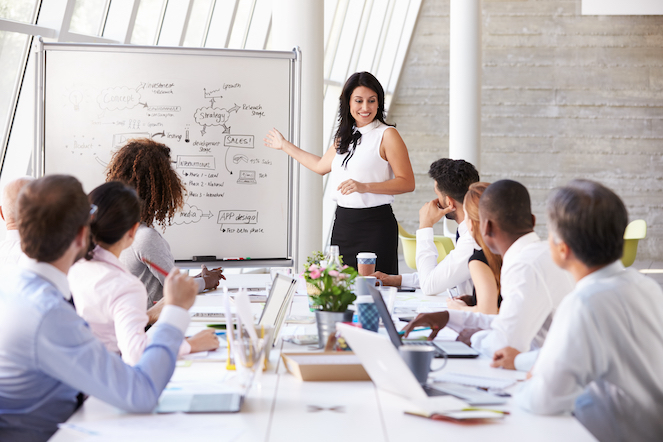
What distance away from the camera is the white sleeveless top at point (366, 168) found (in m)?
3.72

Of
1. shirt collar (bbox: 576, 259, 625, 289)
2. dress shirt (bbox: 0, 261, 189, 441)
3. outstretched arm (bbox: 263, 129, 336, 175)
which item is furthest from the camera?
outstretched arm (bbox: 263, 129, 336, 175)

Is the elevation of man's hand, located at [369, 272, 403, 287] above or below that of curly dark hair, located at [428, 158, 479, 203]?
below

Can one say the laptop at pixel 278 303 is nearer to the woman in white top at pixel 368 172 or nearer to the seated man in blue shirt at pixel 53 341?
the seated man in blue shirt at pixel 53 341

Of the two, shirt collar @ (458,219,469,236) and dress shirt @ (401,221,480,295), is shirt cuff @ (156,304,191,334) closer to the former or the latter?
dress shirt @ (401,221,480,295)

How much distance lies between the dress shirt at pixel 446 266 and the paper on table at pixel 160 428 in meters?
1.60

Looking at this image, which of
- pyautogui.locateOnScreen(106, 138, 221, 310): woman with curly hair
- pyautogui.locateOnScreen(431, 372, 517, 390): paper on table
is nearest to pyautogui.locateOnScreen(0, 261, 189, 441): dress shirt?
pyautogui.locateOnScreen(431, 372, 517, 390): paper on table

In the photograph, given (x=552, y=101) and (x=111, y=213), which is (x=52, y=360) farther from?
(x=552, y=101)

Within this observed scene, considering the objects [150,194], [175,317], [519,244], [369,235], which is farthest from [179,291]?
[369,235]

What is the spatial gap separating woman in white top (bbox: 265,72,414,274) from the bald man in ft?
5.51

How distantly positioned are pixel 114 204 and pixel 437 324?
102cm

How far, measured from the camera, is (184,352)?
180 cm

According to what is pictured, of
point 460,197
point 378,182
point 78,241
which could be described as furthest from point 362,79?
point 78,241

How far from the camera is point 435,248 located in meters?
3.04

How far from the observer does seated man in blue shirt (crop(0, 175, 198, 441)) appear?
1.30 meters
